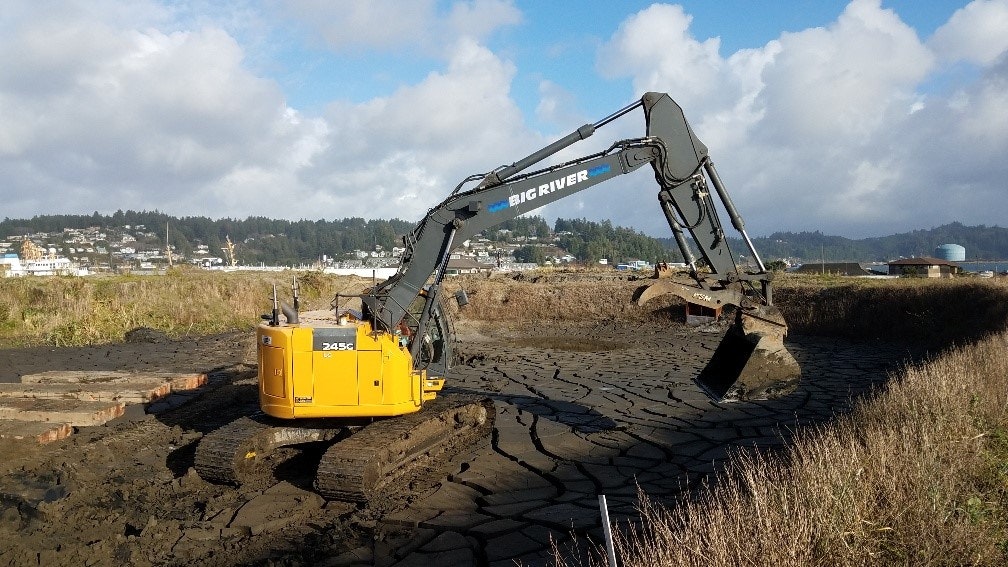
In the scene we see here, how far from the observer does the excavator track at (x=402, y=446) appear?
6625 mm

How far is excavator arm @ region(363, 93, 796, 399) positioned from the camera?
320 inches

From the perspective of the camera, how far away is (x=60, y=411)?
398 inches

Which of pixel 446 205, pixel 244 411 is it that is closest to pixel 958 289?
pixel 446 205

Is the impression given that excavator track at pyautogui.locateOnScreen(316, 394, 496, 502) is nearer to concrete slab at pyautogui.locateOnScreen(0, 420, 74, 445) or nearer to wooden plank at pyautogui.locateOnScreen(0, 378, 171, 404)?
concrete slab at pyautogui.locateOnScreen(0, 420, 74, 445)

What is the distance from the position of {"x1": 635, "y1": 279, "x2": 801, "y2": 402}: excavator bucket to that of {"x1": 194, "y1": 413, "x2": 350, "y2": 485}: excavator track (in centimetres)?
390

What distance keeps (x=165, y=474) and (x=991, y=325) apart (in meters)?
16.3

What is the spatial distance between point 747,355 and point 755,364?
10.7 inches

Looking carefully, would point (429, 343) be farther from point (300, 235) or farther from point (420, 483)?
point (300, 235)

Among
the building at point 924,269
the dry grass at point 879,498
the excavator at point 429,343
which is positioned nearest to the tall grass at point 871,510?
the dry grass at point 879,498

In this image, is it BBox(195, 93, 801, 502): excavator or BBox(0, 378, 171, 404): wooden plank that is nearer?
BBox(195, 93, 801, 502): excavator

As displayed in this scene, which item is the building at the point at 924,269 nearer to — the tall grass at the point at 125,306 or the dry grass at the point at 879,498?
the tall grass at the point at 125,306

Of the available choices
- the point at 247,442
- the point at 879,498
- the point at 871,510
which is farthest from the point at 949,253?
the point at 247,442

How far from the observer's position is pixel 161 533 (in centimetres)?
611

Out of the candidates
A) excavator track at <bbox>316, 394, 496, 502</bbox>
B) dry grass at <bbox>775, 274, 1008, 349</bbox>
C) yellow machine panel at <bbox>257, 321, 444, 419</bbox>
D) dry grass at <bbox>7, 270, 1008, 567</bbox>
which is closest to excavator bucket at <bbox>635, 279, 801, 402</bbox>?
dry grass at <bbox>7, 270, 1008, 567</bbox>
